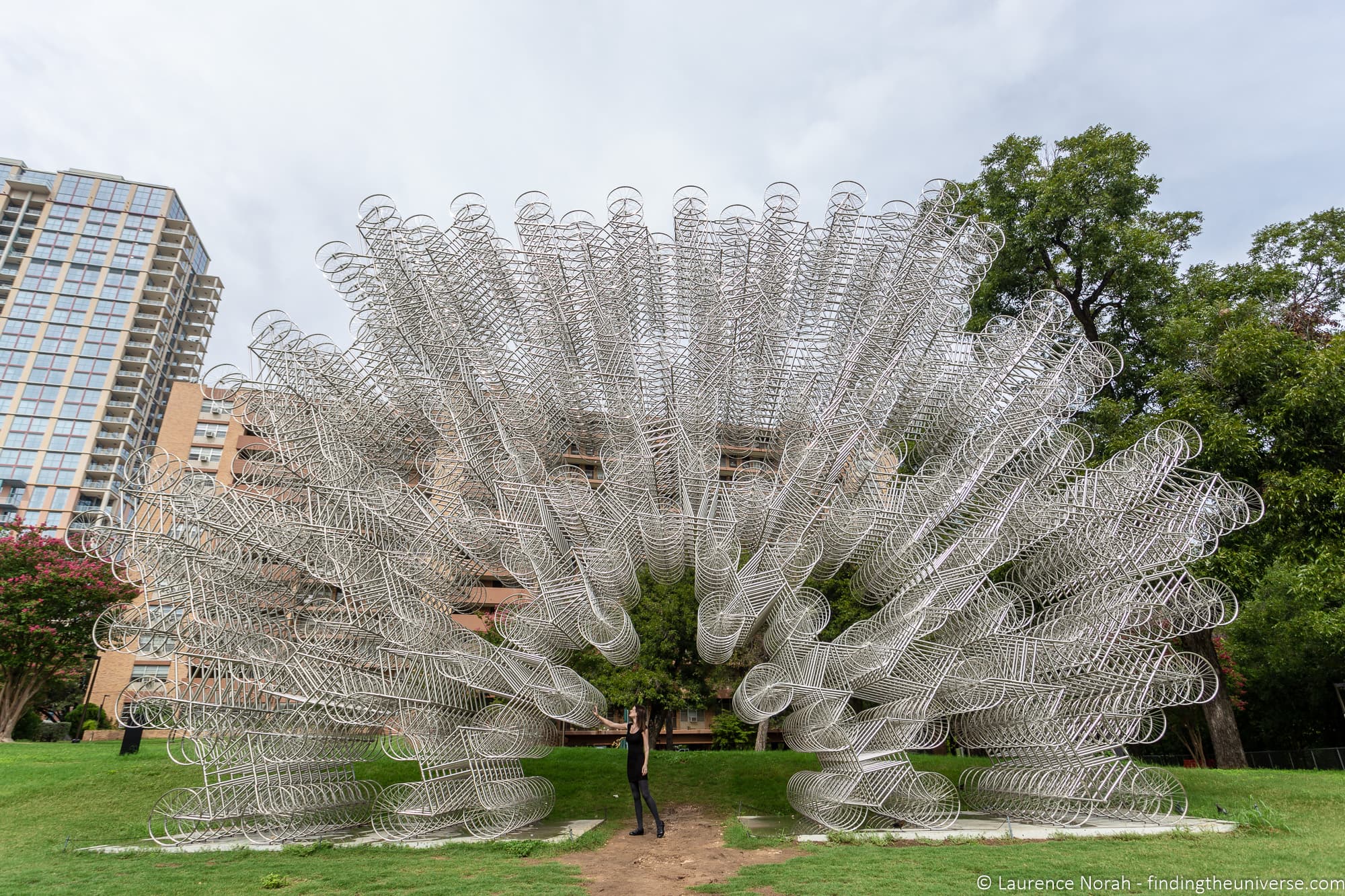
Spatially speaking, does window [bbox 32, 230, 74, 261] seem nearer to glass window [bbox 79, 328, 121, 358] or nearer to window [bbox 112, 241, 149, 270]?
window [bbox 112, 241, 149, 270]

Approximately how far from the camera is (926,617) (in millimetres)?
11039

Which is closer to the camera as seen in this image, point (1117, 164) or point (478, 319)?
point (478, 319)

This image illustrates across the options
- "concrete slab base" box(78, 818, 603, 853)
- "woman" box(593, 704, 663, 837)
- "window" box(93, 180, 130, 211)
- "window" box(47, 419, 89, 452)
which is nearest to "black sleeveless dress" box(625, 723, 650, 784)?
"woman" box(593, 704, 663, 837)

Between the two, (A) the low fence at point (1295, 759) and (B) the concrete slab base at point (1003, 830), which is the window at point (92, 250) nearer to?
(B) the concrete slab base at point (1003, 830)

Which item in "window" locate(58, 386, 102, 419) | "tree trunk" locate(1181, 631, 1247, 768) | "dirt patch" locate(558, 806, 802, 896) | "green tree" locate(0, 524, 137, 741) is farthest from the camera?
"window" locate(58, 386, 102, 419)

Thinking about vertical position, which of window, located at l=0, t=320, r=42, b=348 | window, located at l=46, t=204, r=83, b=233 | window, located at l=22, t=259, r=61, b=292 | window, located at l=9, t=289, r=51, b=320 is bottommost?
window, located at l=0, t=320, r=42, b=348

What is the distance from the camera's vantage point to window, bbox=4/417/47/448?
74062 millimetres

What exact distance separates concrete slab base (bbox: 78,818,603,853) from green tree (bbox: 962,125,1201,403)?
17081 millimetres

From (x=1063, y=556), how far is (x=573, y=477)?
9568mm

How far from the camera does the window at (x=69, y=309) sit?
3157 inches

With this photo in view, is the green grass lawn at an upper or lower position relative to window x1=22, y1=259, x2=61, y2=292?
lower

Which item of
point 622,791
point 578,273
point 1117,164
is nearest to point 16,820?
point 622,791

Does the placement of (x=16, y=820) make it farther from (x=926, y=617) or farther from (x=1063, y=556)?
(x=1063, y=556)

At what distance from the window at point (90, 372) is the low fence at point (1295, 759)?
9717cm
